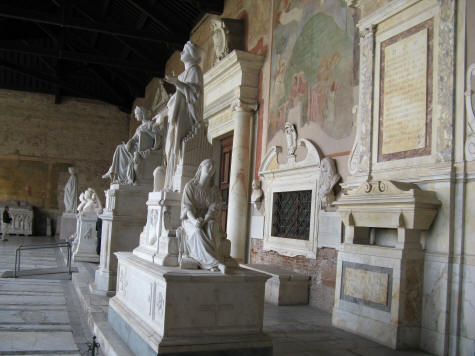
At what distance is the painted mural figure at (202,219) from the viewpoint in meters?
3.91

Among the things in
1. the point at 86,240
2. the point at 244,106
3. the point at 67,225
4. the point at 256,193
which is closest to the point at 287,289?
the point at 256,193

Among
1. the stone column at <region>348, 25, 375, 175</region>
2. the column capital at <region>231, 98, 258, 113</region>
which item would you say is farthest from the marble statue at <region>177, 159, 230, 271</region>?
the column capital at <region>231, 98, 258, 113</region>

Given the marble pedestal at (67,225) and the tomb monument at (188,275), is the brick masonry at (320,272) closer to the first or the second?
the tomb monument at (188,275)

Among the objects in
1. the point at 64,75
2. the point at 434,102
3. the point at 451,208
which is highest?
the point at 64,75

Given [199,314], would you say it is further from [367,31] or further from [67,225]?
[67,225]

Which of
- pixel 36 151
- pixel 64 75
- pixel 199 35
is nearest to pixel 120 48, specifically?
pixel 64 75

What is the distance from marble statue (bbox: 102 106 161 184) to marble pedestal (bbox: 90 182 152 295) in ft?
0.70

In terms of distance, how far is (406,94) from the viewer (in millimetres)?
4945

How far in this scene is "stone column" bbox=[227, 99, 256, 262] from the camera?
8.88 meters

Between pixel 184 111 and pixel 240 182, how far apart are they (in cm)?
442

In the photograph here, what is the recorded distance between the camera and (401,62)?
5047mm

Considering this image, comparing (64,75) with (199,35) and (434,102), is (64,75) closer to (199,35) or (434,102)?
(199,35)

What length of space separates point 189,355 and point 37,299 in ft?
13.4

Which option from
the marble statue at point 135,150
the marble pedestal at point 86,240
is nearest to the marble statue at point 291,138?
the marble statue at point 135,150
